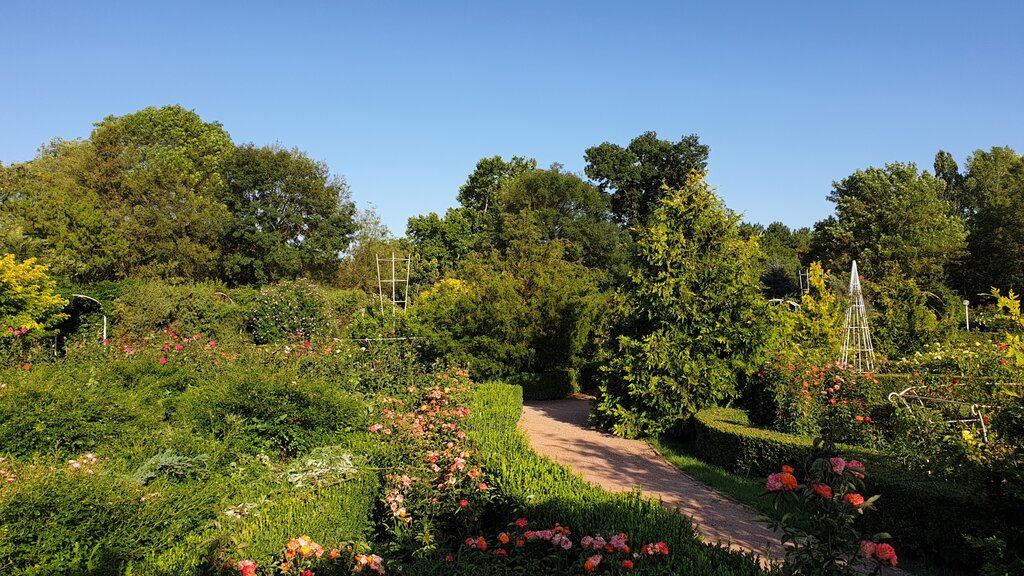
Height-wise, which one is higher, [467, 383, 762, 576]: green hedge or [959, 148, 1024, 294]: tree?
[959, 148, 1024, 294]: tree

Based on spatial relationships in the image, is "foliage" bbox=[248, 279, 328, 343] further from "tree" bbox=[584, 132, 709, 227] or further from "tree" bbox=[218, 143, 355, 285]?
"tree" bbox=[584, 132, 709, 227]

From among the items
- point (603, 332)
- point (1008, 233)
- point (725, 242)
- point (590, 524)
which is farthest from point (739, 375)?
point (1008, 233)

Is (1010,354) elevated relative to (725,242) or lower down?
lower down

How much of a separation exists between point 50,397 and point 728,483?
26.2ft

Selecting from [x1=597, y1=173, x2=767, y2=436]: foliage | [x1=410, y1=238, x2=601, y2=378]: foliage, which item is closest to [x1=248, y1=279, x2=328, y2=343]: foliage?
[x1=410, y1=238, x2=601, y2=378]: foliage

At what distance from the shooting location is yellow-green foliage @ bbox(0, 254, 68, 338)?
1321 cm

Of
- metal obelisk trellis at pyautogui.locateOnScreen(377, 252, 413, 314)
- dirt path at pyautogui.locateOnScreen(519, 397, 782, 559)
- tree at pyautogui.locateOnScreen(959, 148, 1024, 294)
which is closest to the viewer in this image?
dirt path at pyautogui.locateOnScreen(519, 397, 782, 559)

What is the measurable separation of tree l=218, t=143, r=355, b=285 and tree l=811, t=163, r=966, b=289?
25133 mm

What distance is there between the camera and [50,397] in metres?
6.66

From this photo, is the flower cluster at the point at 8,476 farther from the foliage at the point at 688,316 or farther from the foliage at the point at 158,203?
the foliage at the point at 158,203

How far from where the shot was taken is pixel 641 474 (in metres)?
7.82

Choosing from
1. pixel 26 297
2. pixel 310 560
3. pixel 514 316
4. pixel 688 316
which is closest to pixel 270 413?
pixel 310 560

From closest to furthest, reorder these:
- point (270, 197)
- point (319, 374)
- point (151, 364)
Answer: point (151, 364) → point (319, 374) → point (270, 197)

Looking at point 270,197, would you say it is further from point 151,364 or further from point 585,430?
point 585,430
